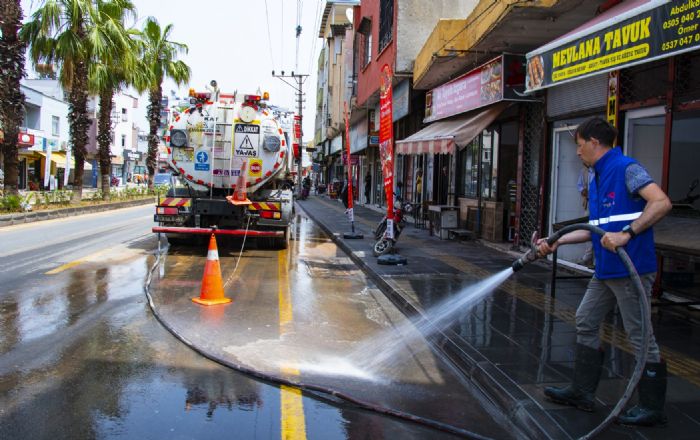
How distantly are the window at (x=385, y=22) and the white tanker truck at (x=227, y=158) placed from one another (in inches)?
370

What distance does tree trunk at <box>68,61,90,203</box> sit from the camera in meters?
22.9

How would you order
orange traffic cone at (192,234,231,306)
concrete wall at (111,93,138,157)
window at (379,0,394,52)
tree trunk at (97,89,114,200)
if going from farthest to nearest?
1. concrete wall at (111,93,138,157)
2. tree trunk at (97,89,114,200)
3. window at (379,0,394,52)
4. orange traffic cone at (192,234,231,306)

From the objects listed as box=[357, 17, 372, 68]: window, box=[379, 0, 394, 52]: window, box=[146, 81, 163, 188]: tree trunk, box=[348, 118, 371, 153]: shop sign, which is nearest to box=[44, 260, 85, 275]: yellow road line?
box=[379, 0, 394, 52]: window

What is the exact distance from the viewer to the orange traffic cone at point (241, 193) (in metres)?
11.7

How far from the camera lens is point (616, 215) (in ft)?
12.2

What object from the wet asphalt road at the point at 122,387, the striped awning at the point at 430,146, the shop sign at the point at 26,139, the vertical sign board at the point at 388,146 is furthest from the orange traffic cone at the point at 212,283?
the shop sign at the point at 26,139

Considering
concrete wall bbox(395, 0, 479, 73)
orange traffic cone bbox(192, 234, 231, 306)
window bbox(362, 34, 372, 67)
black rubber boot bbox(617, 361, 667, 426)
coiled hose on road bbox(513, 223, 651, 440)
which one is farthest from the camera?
window bbox(362, 34, 372, 67)

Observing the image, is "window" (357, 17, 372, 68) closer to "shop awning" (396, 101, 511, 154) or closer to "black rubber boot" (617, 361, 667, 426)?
"shop awning" (396, 101, 511, 154)

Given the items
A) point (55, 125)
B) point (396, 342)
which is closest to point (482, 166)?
point (396, 342)

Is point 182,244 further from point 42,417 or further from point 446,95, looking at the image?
point 42,417

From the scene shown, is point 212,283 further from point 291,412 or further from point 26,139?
point 26,139

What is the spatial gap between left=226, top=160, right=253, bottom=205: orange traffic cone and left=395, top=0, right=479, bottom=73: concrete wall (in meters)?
8.82

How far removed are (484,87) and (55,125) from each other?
4181cm

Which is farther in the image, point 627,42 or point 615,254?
point 627,42
